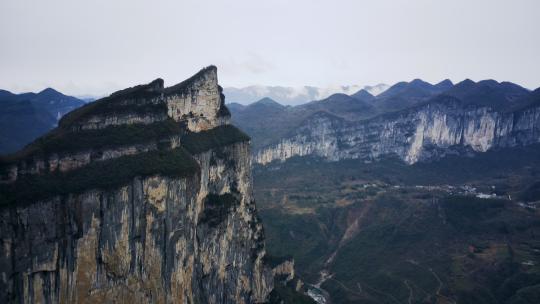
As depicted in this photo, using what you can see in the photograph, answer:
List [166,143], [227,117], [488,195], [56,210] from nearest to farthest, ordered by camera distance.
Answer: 1. [56,210]
2. [166,143]
3. [227,117]
4. [488,195]

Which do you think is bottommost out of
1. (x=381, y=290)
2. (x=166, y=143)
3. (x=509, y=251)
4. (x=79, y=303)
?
(x=381, y=290)

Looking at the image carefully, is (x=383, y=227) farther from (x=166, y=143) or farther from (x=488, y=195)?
(x=166, y=143)

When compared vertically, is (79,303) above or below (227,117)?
below

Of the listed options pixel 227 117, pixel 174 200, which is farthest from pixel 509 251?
pixel 174 200

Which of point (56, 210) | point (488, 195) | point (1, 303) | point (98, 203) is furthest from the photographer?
point (488, 195)

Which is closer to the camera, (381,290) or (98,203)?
(98,203)

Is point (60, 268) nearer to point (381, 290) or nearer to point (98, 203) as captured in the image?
point (98, 203)
